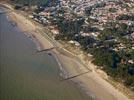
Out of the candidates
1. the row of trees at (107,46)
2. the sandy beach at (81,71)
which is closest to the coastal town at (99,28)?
the row of trees at (107,46)

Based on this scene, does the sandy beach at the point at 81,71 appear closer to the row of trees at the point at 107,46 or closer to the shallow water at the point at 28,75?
the shallow water at the point at 28,75

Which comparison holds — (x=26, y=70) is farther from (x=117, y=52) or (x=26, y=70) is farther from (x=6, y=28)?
(x=6, y=28)

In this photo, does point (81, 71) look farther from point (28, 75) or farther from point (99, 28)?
point (99, 28)

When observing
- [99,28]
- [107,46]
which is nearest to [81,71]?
[107,46]

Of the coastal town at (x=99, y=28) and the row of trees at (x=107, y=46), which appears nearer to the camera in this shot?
the row of trees at (x=107, y=46)

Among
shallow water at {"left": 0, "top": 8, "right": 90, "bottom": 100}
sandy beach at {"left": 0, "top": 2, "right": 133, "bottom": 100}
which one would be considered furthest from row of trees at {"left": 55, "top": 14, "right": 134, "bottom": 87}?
shallow water at {"left": 0, "top": 8, "right": 90, "bottom": 100}

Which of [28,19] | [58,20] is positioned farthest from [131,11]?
[28,19]
